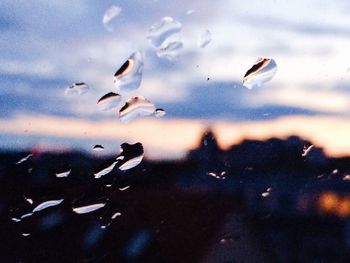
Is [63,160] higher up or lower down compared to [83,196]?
higher up

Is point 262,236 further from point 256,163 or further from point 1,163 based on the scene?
point 1,163

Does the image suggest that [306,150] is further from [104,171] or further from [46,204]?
[46,204]

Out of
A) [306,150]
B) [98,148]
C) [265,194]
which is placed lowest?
[265,194]

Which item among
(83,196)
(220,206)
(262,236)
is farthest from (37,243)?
(262,236)

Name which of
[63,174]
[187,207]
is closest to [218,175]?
[187,207]

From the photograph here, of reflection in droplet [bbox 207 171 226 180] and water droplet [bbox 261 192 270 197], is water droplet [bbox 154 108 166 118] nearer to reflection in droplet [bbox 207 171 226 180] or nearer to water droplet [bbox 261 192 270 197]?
reflection in droplet [bbox 207 171 226 180]

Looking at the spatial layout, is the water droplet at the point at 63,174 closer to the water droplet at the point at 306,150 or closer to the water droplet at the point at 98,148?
the water droplet at the point at 98,148

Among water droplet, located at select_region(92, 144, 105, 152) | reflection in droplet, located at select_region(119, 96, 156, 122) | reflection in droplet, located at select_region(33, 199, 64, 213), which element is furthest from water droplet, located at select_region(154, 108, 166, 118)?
reflection in droplet, located at select_region(33, 199, 64, 213)

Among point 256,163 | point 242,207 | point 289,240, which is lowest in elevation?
point 289,240
